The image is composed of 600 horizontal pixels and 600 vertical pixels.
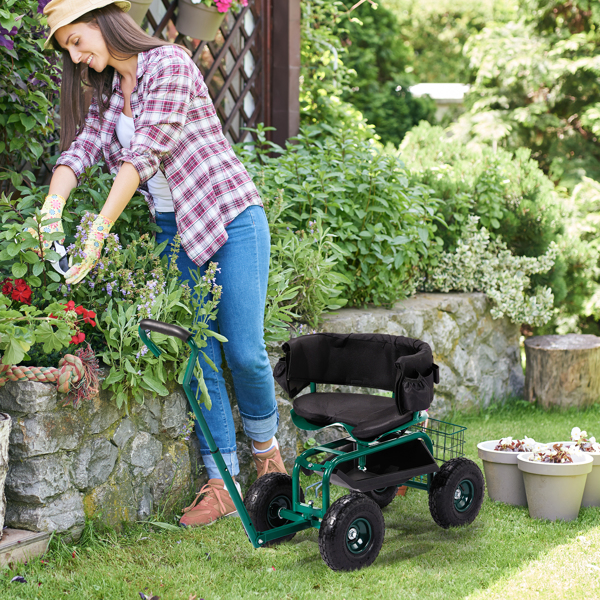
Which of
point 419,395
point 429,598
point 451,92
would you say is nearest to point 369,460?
point 419,395

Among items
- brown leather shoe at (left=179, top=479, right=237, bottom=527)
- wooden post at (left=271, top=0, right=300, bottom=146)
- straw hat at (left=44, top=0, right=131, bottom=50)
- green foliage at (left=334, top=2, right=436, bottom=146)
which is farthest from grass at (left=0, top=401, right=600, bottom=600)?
green foliage at (left=334, top=2, right=436, bottom=146)

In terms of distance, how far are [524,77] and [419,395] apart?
264 inches

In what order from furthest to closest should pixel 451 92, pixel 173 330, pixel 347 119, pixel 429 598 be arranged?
pixel 451 92 → pixel 347 119 → pixel 429 598 → pixel 173 330

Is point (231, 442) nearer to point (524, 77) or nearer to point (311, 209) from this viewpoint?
point (311, 209)

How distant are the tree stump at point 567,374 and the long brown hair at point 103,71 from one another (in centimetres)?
322

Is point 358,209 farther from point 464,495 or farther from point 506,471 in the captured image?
point 464,495

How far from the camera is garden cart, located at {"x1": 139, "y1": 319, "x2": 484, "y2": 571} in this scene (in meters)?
2.32

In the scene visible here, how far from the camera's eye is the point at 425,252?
413cm

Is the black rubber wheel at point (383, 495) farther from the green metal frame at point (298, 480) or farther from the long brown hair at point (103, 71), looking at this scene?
the long brown hair at point (103, 71)

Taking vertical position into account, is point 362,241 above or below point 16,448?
above

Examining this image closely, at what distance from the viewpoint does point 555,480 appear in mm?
2717

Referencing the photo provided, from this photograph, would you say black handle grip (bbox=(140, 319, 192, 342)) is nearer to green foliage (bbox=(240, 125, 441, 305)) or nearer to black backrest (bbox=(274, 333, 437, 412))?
black backrest (bbox=(274, 333, 437, 412))

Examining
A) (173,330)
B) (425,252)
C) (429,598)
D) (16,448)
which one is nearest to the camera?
(173,330)

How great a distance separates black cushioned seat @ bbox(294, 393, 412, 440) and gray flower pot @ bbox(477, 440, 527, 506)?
0.61 metres
